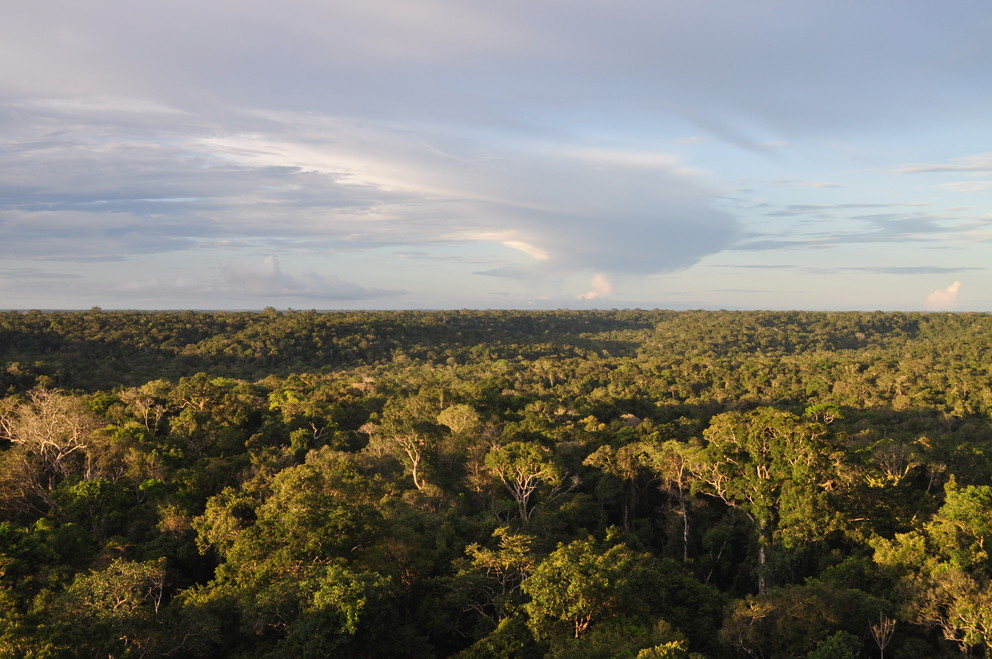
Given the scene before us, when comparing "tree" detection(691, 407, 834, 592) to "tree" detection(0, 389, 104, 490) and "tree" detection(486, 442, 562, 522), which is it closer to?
"tree" detection(486, 442, 562, 522)

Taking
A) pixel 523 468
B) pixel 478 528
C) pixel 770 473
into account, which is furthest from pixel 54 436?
pixel 770 473

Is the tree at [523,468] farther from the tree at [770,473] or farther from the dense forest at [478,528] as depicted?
the tree at [770,473]

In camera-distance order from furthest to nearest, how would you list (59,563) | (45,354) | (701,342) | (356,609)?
(701,342) → (45,354) → (59,563) → (356,609)

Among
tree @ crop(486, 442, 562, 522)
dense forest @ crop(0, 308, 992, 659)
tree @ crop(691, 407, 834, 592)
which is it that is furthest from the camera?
tree @ crop(486, 442, 562, 522)

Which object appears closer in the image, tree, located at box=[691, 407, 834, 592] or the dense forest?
the dense forest

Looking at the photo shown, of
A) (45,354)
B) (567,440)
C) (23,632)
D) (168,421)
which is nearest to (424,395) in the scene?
(567,440)

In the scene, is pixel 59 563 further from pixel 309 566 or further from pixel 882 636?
pixel 882 636

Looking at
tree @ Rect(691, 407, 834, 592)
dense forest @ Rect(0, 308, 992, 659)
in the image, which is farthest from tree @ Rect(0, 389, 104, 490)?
tree @ Rect(691, 407, 834, 592)

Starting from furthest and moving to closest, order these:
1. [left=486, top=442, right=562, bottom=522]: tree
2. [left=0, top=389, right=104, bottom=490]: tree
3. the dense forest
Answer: [left=486, top=442, right=562, bottom=522]: tree < [left=0, top=389, right=104, bottom=490]: tree < the dense forest
